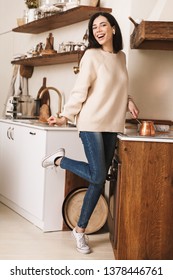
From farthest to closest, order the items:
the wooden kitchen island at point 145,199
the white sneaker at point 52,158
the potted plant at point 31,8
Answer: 1. the potted plant at point 31,8
2. the white sneaker at point 52,158
3. the wooden kitchen island at point 145,199

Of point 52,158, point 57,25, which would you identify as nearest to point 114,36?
point 52,158

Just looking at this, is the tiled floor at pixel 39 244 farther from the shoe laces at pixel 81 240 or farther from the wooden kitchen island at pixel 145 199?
the wooden kitchen island at pixel 145 199

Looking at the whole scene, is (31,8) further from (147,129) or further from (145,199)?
(145,199)

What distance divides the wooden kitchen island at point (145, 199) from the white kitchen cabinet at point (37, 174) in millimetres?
780

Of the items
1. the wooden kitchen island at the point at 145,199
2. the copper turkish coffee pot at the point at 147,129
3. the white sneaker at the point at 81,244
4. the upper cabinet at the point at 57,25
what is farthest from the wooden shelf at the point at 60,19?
the white sneaker at the point at 81,244

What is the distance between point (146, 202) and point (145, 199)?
2cm

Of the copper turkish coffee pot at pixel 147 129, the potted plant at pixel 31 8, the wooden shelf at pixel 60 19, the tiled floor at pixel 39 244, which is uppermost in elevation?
the potted plant at pixel 31 8

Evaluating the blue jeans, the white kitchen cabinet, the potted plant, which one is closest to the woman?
the blue jeans

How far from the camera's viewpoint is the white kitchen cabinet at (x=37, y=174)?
3500 millimetres

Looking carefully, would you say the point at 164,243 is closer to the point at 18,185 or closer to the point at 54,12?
the point at 18,185

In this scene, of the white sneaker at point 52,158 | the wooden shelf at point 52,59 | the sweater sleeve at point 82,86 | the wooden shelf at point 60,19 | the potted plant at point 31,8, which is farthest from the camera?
the potted plant at point 31,8

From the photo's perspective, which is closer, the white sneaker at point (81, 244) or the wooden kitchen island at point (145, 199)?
the wooden kitchen island at point (145, 199)

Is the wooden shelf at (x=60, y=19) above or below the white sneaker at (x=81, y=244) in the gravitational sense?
above

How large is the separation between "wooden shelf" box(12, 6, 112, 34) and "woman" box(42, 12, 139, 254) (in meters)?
0.71
